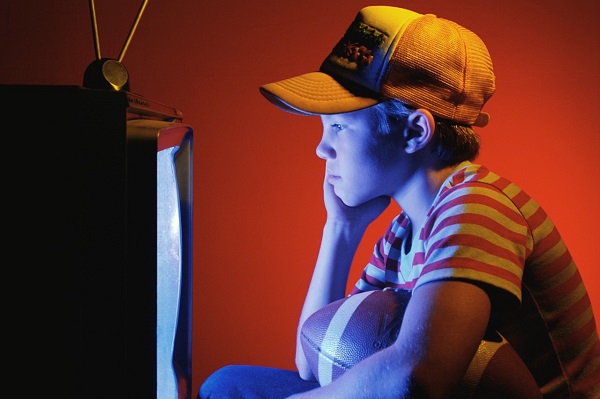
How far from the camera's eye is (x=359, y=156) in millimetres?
1139

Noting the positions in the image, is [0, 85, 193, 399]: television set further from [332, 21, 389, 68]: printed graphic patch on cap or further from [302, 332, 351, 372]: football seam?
[332, 21, 389, 68]: printed graphic patch on cap

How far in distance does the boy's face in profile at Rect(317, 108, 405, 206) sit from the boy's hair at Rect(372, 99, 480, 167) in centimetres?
2

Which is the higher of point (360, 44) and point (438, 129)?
point (360, 44)

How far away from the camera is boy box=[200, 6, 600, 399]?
32.0 inches

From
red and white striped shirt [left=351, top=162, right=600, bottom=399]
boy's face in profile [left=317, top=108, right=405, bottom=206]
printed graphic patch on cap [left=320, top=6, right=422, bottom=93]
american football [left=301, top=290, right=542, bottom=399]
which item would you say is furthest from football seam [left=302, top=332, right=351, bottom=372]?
printed graphic patch on cap [left=320, top=6, right=422, bottom=93]

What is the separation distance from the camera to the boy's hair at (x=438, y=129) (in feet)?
3.64

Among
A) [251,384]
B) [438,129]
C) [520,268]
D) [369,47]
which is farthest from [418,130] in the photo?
[251,384]

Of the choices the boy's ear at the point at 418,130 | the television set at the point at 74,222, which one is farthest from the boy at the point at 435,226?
the television set at the point at 74,222

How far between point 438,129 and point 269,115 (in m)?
0.88

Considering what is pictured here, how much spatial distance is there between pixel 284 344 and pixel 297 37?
0.93 m

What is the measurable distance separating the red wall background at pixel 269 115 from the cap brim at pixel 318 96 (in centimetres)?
80

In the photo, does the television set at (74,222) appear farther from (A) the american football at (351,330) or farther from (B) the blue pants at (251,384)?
(B) the blue pants at (251,384)

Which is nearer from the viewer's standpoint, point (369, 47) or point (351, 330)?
point (351, 330)

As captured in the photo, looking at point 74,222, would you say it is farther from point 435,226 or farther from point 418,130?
point 418,130
